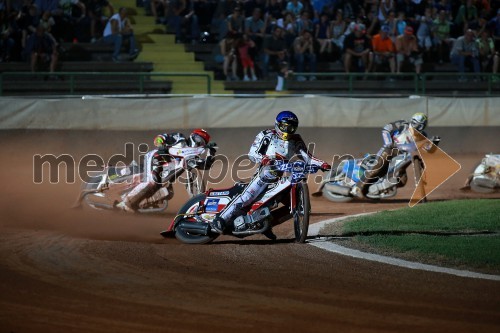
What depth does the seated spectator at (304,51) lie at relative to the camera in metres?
26.7

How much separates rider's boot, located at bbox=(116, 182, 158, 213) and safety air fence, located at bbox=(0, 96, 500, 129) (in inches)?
232

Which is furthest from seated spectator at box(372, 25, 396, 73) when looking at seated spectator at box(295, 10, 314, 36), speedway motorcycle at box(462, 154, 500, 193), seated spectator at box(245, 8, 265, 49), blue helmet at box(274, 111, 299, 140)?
blue helmet at box(274, 111, 299, 140)

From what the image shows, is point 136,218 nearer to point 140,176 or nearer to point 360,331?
point 140,176

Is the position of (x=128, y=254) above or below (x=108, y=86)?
below

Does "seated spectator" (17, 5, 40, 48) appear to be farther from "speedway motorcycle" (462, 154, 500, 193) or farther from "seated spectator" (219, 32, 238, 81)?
"speedway motorcycle" (462, 154, 500, 193)

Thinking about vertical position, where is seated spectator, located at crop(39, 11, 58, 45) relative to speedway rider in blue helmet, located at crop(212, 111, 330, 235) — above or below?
above

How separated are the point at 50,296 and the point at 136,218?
23.5 ft

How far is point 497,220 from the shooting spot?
14.9 meters

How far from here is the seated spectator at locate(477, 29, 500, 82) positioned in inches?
1132

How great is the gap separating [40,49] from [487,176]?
11915 mm

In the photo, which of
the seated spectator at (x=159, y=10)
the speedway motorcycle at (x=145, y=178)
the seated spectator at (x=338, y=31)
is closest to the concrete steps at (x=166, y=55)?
the seated spectator at (x=159, y=10)

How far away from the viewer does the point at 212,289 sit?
364 inches

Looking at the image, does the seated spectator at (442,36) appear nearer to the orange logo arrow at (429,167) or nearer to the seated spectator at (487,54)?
the seated spectator at (487,54)

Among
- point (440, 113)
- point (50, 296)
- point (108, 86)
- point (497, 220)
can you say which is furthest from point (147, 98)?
point (50, 296)
